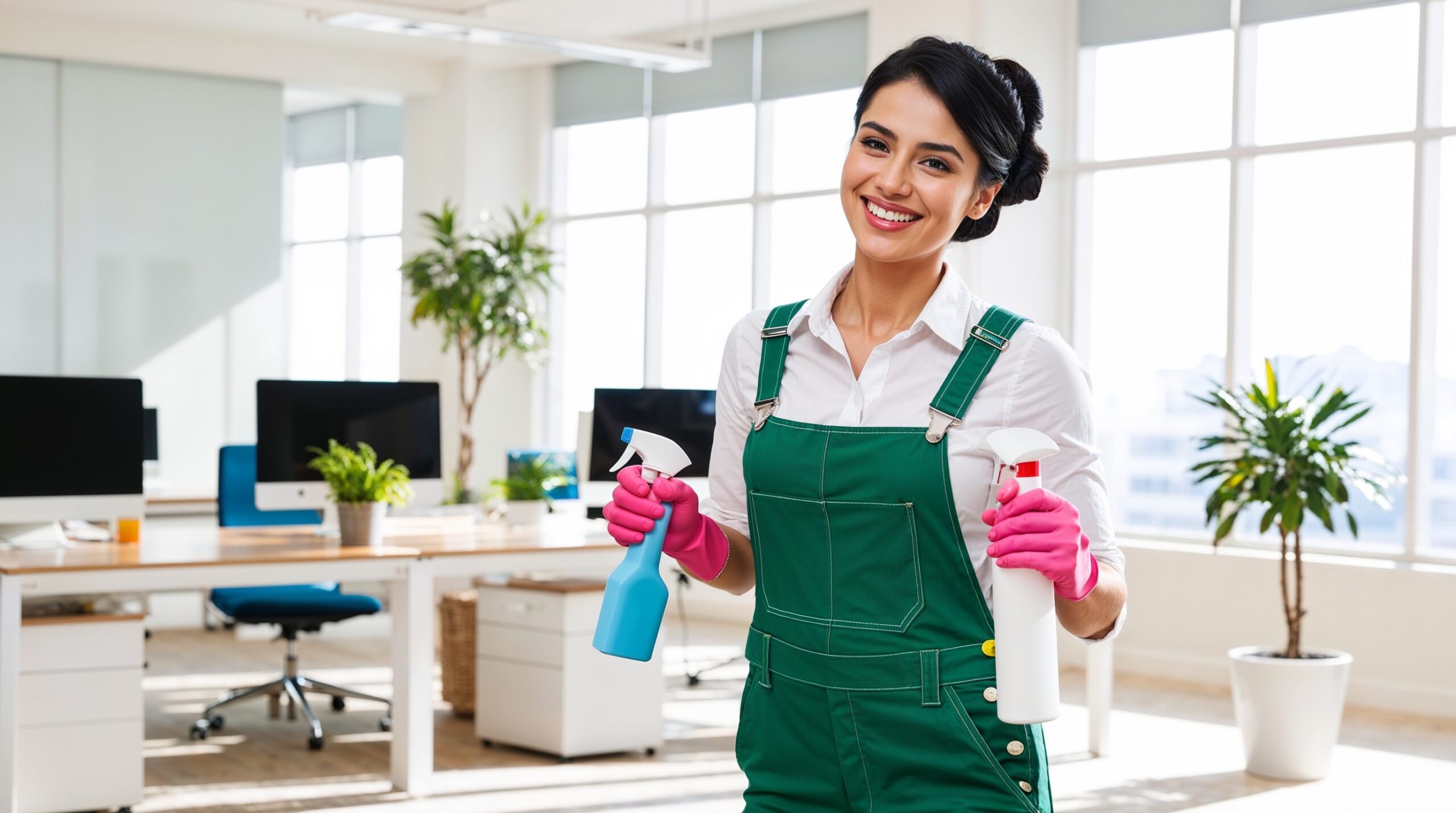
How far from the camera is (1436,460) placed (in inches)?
251

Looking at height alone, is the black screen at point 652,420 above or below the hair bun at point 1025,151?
below

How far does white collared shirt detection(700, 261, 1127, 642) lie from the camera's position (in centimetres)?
149

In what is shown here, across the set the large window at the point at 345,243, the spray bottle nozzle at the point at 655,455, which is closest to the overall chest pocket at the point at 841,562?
the spray bottle nozzle at the point at 655,455

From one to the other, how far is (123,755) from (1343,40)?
561 centimetres

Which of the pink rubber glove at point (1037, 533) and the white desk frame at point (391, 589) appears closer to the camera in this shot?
the pink rubber glove at point (1037, 533)

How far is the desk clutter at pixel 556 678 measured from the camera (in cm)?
514

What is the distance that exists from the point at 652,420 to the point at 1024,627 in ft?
14.6

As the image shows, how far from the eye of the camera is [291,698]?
5.80 meters

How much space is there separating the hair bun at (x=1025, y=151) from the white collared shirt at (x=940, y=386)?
0.11 m

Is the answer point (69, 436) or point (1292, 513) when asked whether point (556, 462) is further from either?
point (1292, 513)

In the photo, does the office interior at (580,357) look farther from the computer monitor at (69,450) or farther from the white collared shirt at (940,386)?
the white collared shirt at (940,386)

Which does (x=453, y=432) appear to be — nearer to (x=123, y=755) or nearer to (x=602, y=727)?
(x=602, y=727)

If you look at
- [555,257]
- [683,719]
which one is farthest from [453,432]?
[683,719]

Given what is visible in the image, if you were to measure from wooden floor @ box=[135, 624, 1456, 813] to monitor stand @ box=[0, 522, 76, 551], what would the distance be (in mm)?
824
